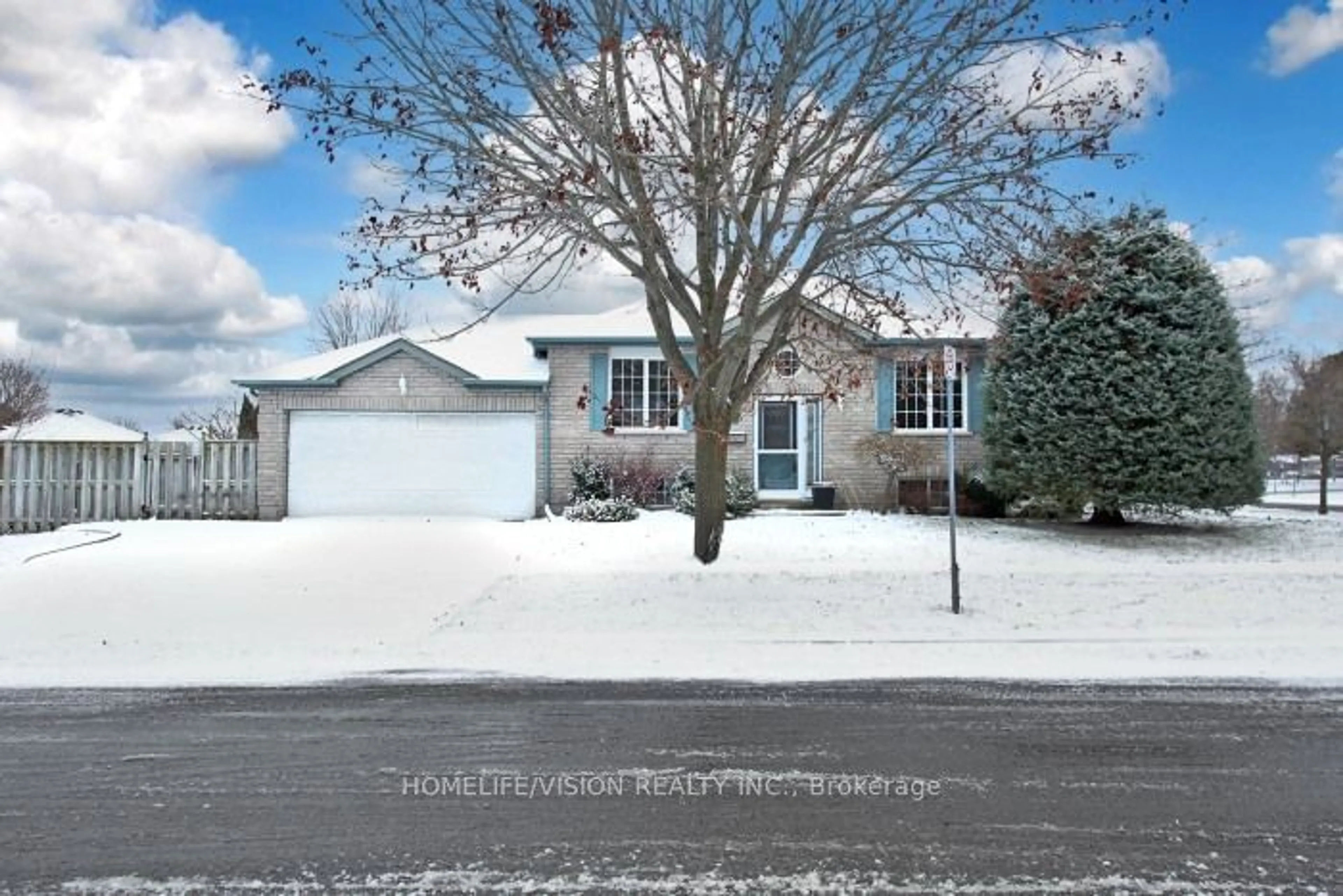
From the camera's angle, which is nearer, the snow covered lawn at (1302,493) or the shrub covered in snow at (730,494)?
the shrub covered in snow at (730,494)

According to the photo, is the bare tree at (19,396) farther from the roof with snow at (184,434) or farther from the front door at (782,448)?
the front door at (782,448)

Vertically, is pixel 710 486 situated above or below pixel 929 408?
below

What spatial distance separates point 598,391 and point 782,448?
4.14 meters

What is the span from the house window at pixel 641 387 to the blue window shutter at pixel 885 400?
423cm

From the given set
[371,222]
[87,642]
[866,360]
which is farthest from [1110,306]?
[87,642]

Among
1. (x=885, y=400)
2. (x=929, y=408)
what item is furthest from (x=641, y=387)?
(x=929, y=408)

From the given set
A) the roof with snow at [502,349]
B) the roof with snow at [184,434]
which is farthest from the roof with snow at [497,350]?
the roof with snow at [184,434]

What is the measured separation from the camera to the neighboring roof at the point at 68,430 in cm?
3678

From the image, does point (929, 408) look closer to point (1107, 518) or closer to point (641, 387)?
point (1107, 518)

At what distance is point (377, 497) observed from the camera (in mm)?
19875

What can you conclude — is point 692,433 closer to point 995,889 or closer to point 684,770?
point 684,770

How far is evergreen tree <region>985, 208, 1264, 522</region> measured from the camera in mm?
15281

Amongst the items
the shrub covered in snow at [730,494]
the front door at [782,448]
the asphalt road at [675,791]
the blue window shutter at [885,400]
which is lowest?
the asphalt road at [675,791]

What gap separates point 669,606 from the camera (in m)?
10.9
